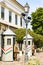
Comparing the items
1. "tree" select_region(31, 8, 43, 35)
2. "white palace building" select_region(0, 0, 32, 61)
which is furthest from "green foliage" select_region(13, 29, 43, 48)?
"tree" select_region(31, 8, 43, 35)

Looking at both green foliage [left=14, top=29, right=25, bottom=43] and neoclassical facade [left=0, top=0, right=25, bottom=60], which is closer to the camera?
green foliage [left=14, top=29, right=25, bottom=43]

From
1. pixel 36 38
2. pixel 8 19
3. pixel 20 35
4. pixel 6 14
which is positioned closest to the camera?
pixel 20 35

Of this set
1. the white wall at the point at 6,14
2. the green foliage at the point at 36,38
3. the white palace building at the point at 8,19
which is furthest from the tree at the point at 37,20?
the green foliage at the point at 36,38

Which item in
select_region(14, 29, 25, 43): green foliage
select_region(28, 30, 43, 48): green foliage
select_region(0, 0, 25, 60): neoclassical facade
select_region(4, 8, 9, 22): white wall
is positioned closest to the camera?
select_region(14, 29, 25, 43): green foliage

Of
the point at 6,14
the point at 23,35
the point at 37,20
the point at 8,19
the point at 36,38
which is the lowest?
the point at 36,38

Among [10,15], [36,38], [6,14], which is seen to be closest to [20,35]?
[36,38]

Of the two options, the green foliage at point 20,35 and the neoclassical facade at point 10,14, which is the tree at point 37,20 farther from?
the green foliage at point 20,35

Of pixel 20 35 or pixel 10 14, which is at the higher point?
pixel 10 14

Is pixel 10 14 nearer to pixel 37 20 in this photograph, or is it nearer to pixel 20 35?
pixel 20 35

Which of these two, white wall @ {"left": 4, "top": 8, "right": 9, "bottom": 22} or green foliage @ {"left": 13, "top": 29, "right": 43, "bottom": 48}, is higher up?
white wall @ {"left": 4, "top": 8, "right": 9, "bottom": 22}

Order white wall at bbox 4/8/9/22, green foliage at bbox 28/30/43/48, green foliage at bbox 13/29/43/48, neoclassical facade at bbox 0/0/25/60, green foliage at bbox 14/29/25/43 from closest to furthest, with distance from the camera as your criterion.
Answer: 1. green foliage at bbox 14/29/25/43
2. green foliage at bbox 13/29/43/48
3. green foliage at bbox 28/30/43/48
4. neoclassical facade at bbox 0/0/25/60
5. white wall at bbox 4/8/9/22

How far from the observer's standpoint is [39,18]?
5706 cm

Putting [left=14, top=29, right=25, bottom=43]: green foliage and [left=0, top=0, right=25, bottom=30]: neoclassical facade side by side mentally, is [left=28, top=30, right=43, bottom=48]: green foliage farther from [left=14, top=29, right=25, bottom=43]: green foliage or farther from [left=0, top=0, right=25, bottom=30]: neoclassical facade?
[left=0, top=0, right=25, bottom=30]: neoclassical facade

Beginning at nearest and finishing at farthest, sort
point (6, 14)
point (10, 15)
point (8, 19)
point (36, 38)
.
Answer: point (36, 38), point (6, 14), point (8, 19), point (10, 15)
